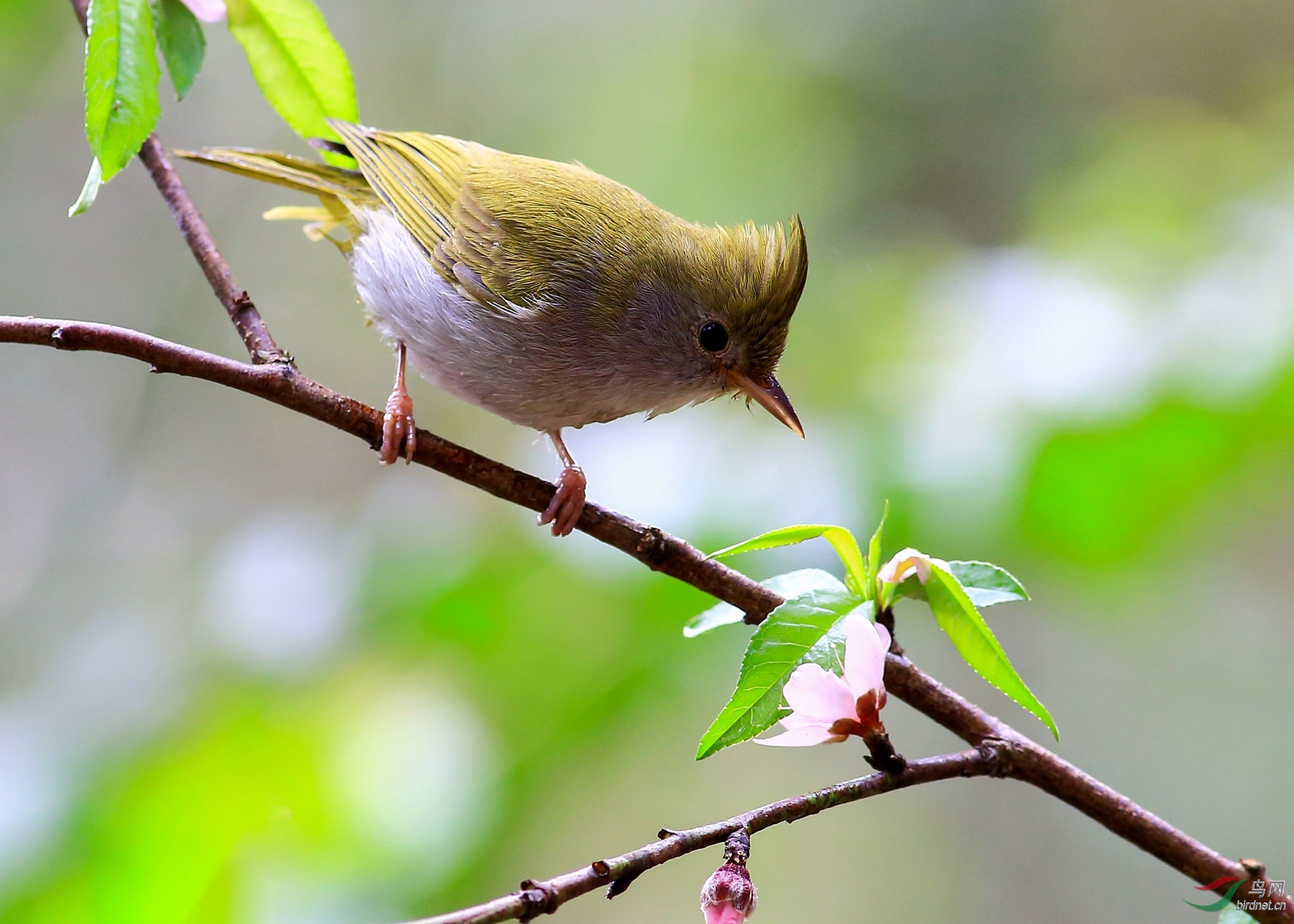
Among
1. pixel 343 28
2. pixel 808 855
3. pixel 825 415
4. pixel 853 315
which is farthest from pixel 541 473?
pixel 343 28

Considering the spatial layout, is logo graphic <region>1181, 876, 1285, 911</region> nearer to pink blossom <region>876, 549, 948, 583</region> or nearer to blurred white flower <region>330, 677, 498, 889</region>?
pink blossom <region>876, 549, 948, 583</region>

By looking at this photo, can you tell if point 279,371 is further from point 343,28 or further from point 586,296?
point 343,28

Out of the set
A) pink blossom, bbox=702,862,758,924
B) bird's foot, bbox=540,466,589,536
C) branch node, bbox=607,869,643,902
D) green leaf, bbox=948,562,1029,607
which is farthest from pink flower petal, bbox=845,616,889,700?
bird's foot, bbox=540,466,589,536

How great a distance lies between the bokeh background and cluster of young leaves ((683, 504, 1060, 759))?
77 cm

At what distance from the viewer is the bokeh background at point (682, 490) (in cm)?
272

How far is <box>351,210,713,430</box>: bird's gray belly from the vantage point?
2709mm

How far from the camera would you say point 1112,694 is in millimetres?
5168

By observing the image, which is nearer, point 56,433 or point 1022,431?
point 1022,431

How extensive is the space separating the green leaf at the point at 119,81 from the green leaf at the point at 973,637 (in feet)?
4.67

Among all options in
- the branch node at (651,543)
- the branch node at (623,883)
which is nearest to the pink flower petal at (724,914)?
the branch node at (623,883)

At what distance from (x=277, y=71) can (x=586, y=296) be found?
964 millimetres

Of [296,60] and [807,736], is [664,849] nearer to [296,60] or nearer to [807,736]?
[807,736]

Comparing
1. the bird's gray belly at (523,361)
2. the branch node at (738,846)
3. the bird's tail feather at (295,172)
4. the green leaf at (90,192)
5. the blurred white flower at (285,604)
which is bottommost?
the blurred white flower at (285,604)

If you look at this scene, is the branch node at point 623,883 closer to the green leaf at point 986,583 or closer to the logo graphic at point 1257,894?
the green leaf at point 986,583
